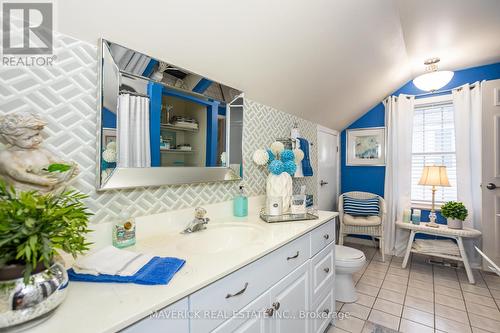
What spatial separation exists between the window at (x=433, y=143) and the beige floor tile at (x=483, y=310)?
1.41 metres

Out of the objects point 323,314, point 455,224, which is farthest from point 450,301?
point 323,314

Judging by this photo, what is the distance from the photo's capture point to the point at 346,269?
1.95 m

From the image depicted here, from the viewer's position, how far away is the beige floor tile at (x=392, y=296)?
208cm

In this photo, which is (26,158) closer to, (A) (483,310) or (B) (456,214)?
(A) (483,310)

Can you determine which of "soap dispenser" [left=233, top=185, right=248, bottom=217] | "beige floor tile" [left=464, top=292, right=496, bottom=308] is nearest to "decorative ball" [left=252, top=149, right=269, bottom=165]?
"soap dispenser" [left=233, top=185, right=248, bottom=217]

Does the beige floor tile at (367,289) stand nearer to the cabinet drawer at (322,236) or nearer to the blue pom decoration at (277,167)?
the cabinet drawer at (322,236)

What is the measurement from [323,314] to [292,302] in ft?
1.82

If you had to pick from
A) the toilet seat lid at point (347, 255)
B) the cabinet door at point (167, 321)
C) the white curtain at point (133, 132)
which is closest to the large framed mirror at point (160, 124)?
the white curtain at point (133, 132)

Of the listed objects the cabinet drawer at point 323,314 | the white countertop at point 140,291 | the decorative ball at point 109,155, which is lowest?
the cabinet drawer at point 323,314

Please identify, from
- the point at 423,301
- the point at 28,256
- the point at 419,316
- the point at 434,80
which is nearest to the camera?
the point at 28,256

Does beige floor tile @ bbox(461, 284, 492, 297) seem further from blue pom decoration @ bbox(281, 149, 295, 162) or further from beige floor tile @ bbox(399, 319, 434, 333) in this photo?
blue pom decoration @ bbox(281, 149, 295, 162)

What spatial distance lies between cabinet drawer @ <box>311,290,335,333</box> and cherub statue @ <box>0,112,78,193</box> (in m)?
1.54

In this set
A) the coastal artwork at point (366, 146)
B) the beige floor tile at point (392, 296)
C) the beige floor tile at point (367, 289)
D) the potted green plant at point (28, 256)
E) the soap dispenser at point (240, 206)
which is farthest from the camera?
the coastal artwork at point (366, 146)

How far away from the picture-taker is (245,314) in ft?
2.95
